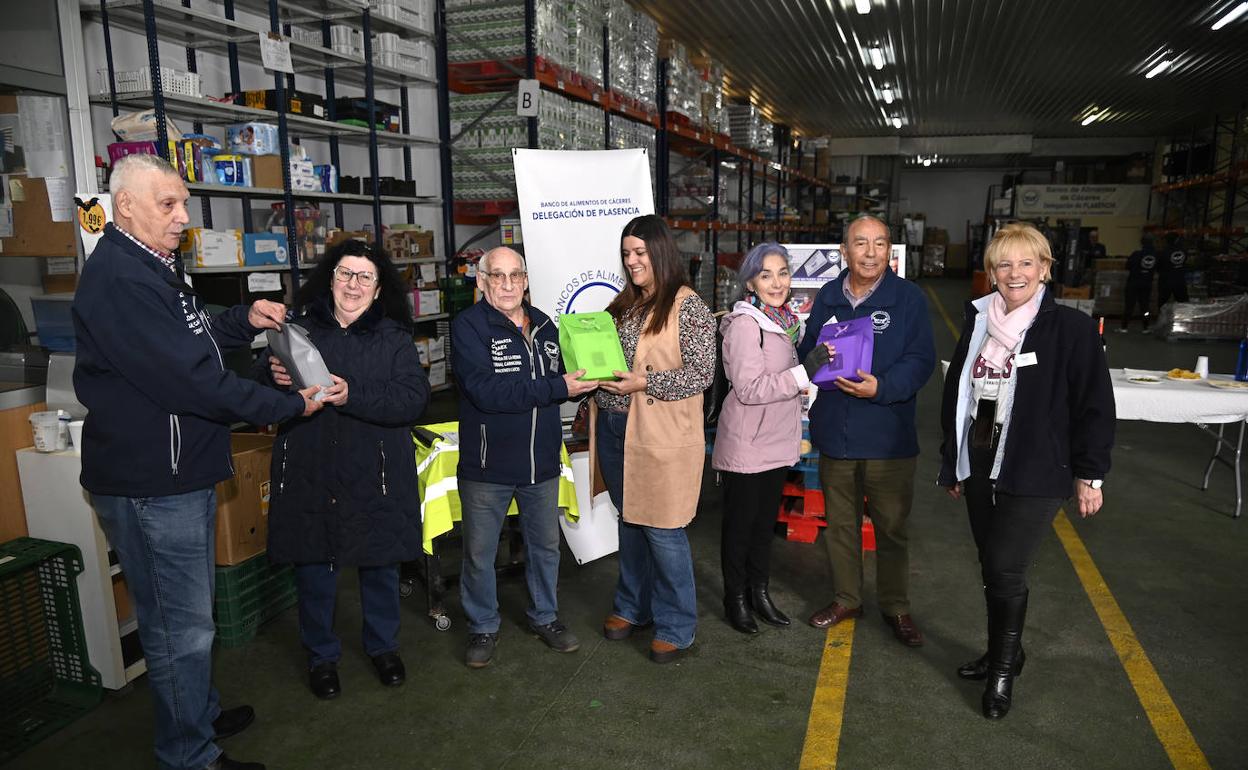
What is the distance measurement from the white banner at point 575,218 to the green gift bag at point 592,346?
1279 mm

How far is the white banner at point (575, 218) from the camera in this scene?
4.29 metres

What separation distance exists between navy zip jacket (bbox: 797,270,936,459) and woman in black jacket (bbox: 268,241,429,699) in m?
1.68

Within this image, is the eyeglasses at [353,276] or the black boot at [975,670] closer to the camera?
the eyeglasses at [353,276]

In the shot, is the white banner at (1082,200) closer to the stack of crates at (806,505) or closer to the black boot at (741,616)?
the stack of crates at (806,505)

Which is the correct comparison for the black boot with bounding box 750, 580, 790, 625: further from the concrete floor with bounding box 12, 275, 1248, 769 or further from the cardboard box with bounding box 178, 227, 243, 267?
A: the cardboard box with bounding box 178, 227, 243, 267

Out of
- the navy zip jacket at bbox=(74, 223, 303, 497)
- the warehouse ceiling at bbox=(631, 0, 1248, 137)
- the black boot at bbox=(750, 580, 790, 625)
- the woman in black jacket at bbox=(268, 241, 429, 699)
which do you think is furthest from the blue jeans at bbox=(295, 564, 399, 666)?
the warehouse ceiling at bbox=(631, 0, 1248, 137)

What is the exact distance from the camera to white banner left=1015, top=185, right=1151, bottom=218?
76.6 ft

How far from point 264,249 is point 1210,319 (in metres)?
13.6

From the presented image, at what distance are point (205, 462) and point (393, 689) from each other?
1.26m

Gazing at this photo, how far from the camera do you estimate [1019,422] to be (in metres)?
2.74

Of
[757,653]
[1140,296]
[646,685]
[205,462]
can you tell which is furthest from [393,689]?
[1140,296]

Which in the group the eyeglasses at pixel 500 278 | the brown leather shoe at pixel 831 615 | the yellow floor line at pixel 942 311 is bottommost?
the brown leather shoe at pixel 831 615

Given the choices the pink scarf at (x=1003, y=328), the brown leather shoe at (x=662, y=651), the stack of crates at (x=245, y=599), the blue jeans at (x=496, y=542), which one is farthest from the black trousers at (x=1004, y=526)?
the stack of crates at (x=245, y=599)

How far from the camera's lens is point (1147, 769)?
104 inches
